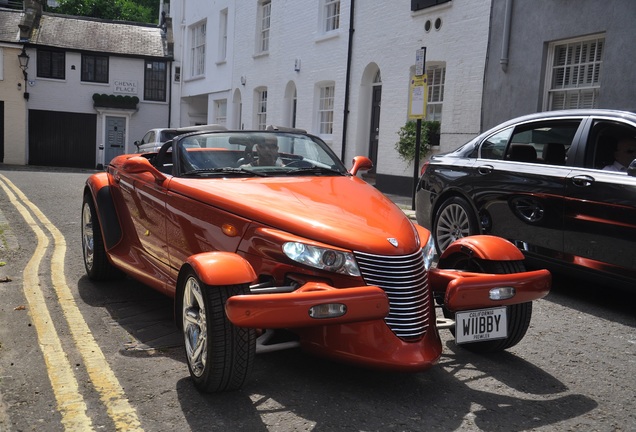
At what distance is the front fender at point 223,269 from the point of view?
3.36 meters

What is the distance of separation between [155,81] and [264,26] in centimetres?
1247

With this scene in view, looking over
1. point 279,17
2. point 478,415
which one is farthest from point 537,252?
point 279,17

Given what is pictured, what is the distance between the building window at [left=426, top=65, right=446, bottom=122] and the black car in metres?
7.98

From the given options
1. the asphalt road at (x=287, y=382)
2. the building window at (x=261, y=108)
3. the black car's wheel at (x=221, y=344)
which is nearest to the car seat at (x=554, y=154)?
the asphalt road at (x=287, y=382)

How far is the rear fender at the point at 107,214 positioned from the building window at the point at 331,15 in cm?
1473

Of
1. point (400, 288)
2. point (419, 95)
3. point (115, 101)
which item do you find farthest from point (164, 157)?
point (115, 101)

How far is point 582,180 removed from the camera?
18.8 feet

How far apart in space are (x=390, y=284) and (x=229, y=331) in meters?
0.90

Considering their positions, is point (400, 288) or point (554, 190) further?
point (554, 190)

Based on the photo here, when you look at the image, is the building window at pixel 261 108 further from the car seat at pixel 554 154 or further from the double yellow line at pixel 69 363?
the car seat at pixel 554 154

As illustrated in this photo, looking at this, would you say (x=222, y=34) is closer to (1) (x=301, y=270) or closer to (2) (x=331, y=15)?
(2) (x=331, y=15)

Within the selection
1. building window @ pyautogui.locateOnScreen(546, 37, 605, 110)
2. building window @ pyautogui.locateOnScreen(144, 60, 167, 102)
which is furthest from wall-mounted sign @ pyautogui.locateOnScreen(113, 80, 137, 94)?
building window @ pyautogui.locateOnScreen(546, 37, 605, 110)

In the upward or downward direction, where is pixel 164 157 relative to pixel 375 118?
downward

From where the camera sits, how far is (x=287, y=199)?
13.4 ft
